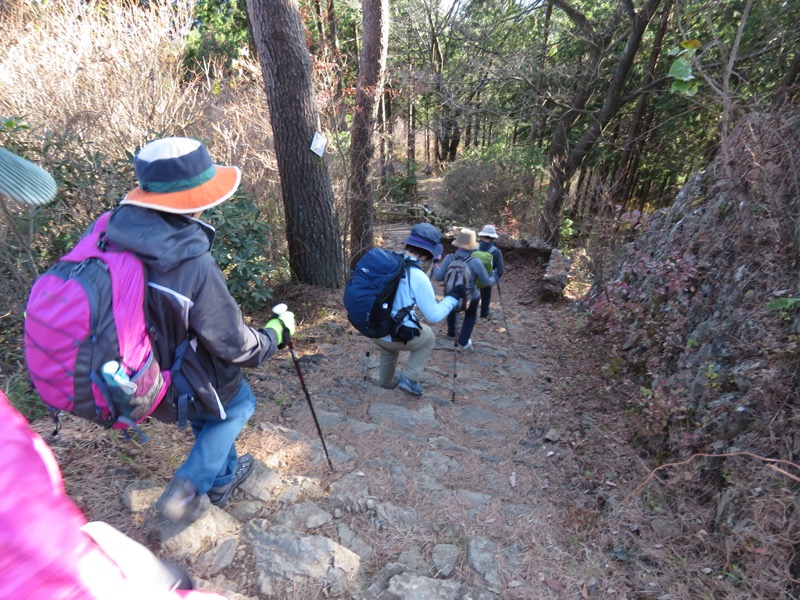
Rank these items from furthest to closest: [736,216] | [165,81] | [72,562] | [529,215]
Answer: [529,215], [165,81], [736,216], [72,562]

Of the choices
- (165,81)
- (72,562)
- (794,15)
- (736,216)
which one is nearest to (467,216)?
(794,15)

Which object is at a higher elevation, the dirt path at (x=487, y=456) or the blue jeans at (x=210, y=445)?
the blue jeans at (x=210, y=445)

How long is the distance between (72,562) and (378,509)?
243cm

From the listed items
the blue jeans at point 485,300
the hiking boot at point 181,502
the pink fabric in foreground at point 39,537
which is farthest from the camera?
the blue jeans at point 485,300

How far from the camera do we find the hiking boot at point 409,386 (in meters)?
5.14

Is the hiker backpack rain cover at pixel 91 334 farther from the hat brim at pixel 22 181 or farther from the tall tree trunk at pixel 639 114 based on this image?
the tall tree trunk at pixel 639 114

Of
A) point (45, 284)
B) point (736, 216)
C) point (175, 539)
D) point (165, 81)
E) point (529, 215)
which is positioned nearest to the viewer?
point (45, 284)

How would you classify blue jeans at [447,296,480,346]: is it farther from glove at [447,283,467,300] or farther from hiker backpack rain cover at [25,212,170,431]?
hiker backpack rain cover at [25,212,170,431]

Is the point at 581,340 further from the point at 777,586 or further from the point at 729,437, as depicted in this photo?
the point at 777,586

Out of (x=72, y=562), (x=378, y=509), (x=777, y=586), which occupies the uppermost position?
(x=72, y=562)

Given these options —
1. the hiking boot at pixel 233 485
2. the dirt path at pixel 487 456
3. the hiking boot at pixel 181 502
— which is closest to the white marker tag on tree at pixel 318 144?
the dirt path at pixel 487 456

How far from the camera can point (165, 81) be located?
8086 millimetres

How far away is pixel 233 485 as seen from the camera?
2.92 metres

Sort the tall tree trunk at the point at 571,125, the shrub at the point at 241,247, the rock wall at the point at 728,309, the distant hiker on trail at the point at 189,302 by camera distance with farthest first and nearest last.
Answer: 1. the tall tree trunk at the point at 571,125
2. the shrub at the point at 241,247
3. the rock wall at the point at 728,309
4. the distant hiker on trail at the point at 189,302
